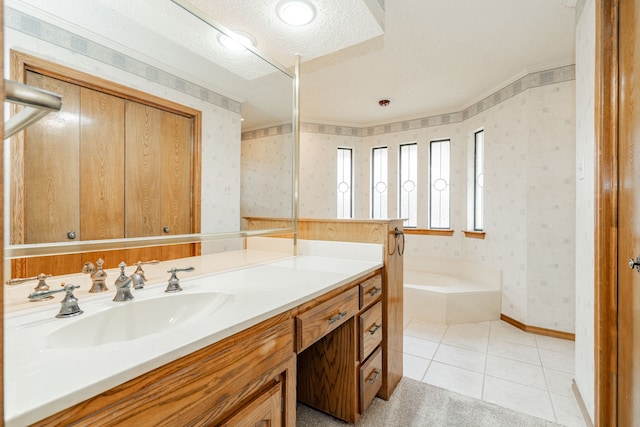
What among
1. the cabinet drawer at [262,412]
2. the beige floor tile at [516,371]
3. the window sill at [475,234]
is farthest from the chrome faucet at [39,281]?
the window sill at [475,234]

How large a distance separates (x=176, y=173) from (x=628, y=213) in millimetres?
1836

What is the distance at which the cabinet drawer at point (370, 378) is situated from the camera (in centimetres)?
146

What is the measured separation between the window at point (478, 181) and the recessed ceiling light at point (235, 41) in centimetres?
284

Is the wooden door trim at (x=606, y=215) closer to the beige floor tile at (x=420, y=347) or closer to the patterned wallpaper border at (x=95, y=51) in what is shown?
the beige floor tile at (x=420, y=347)

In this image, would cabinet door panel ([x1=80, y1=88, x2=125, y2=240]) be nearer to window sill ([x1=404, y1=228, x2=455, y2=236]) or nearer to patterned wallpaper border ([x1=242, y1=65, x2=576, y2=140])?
patterned wallpaper border ([x1=242, y1=65, x2=576, y2=140])

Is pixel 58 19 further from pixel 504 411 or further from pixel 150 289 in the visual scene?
pixel 504 411

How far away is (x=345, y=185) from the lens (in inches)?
167

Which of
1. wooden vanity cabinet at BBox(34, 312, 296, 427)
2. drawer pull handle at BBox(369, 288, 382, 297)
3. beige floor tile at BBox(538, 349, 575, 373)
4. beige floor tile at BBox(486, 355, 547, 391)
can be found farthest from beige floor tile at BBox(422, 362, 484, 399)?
wooden vanity cabinet at BBox(34, 312, 296, 427)

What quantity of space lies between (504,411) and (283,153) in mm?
1946

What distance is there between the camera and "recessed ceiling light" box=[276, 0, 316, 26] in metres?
1.40

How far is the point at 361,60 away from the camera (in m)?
2.47

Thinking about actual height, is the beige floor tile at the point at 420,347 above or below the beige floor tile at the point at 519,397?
below

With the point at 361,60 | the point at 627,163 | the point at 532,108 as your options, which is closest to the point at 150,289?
the point at 627,163

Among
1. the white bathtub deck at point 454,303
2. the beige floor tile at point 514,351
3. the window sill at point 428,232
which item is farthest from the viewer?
the window sill at point 428,232
